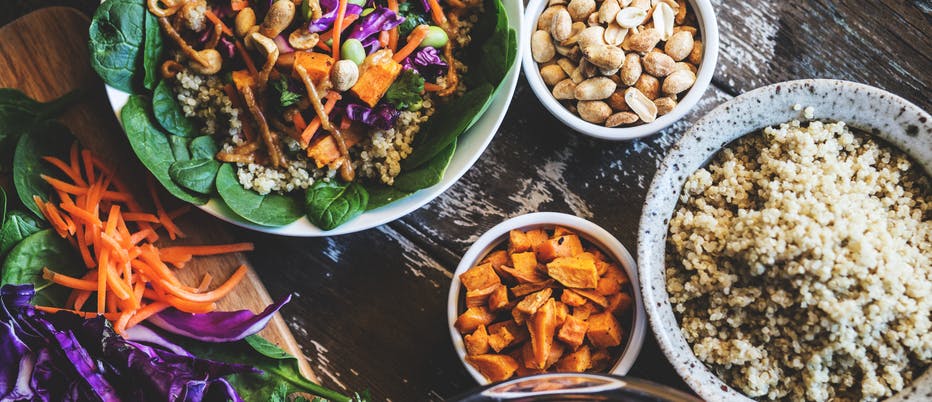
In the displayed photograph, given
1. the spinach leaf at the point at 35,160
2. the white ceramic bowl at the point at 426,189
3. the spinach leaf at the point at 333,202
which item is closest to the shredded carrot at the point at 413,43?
the white ceramic bowl at the point at 426,189

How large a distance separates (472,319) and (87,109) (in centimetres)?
118

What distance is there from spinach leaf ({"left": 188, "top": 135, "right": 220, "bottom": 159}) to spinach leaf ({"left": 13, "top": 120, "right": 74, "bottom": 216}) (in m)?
0.38

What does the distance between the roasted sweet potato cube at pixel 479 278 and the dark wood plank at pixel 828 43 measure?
828mm

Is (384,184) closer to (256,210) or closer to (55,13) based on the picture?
(256,210)

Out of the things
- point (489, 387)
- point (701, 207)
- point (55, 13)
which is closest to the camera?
point (489, 387)

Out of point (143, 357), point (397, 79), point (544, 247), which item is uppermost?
point (397, 79)

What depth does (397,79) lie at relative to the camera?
6.40 ft

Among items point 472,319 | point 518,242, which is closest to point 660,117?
point 518,242

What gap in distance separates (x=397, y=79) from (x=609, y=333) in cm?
79

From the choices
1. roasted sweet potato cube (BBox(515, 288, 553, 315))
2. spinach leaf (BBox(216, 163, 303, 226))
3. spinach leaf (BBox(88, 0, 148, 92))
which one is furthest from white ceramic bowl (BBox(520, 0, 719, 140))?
spinach leaf (BBox(88, 0, 148, 92))

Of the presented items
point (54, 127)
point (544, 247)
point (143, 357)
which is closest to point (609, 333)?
point (544, 247)

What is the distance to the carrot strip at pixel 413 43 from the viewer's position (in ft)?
6.37

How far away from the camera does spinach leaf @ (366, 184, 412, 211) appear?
1996 millimetres

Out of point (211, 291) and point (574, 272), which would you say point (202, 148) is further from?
point (574, 272)
